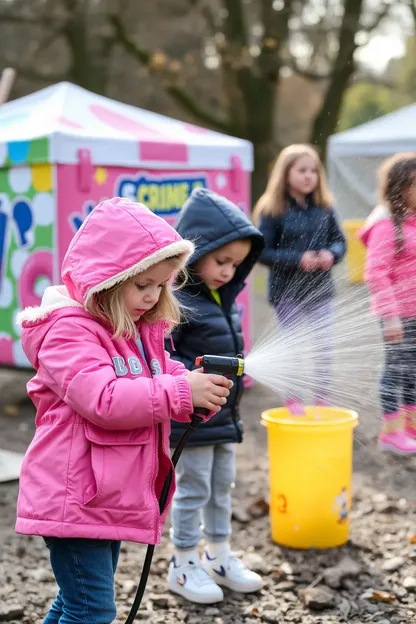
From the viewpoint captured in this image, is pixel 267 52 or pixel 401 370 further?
pixel 267 52

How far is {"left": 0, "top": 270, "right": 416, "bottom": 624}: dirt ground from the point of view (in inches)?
123

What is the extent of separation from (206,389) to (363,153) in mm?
9809

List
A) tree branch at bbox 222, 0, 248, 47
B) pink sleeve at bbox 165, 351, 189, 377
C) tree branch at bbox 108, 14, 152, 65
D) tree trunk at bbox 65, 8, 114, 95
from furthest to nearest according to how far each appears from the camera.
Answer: tree trunk at bbox 65, 8, 114, 95 → tree branch at bbox 222, 0, 248, 47 → tree branch at bbox 108, 14, 152, 65 → pink sleeve at bbox 165, 351, 189, 377

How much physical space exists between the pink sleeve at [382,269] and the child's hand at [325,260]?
0.76 feet

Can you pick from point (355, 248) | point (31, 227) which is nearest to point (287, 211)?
point (31, 227)

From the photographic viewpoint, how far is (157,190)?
6098 mm

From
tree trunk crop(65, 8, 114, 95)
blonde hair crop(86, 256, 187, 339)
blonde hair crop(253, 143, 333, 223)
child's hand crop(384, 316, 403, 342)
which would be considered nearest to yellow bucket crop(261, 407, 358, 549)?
child's hand crop(384, 316, 403, 342)

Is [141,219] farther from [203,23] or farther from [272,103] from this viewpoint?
[203,23]

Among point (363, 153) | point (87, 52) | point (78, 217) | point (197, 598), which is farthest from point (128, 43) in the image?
point (197, 598)

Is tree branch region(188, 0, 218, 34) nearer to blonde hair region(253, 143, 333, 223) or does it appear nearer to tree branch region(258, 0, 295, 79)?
tree branch region(258, 0, 295, 79)

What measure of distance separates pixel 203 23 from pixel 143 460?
1836 cm

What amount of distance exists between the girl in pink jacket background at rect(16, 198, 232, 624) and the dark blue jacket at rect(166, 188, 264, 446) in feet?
2.72

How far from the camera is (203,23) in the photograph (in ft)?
63.7

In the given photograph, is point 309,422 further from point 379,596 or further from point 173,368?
point 173,368
